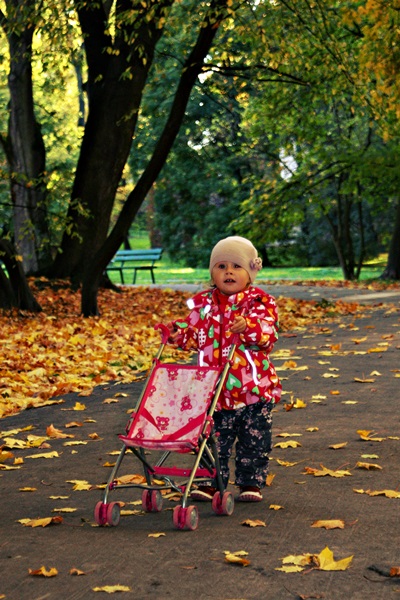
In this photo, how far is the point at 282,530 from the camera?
4.81 m

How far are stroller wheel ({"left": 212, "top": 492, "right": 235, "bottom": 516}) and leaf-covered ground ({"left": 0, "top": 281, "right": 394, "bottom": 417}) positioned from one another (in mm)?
3771

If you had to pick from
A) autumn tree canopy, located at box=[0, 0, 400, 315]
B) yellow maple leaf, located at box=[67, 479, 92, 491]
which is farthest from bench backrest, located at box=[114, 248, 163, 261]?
yellow maple leaf, located at box=[67, 479, 92, 491]

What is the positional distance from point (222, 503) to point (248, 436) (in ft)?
1.57

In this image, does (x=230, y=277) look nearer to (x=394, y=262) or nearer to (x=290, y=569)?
(x=290, y=569)

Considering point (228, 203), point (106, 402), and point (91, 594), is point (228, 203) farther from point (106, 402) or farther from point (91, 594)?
point (91, 594)

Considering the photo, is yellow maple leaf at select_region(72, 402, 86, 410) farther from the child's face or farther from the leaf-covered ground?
the child's face

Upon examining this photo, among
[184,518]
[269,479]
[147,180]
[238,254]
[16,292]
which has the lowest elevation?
[269,479]

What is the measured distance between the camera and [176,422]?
5176mm

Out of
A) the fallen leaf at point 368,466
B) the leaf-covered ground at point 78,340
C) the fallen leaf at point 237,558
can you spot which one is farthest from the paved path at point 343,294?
the fallen leaf at point 237,558

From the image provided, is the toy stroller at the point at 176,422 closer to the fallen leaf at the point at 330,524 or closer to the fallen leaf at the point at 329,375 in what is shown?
the fallen leaf at the point at 330,524

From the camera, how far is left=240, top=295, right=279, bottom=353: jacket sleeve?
524 cm

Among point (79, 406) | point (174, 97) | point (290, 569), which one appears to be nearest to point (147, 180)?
point (174, 97)

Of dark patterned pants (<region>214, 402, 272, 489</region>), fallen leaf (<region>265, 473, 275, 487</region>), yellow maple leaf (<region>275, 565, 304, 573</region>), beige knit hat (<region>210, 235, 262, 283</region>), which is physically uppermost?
beige knit hat (<region>210, 235, 262, 283</region>)

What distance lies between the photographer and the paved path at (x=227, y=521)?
403cm
